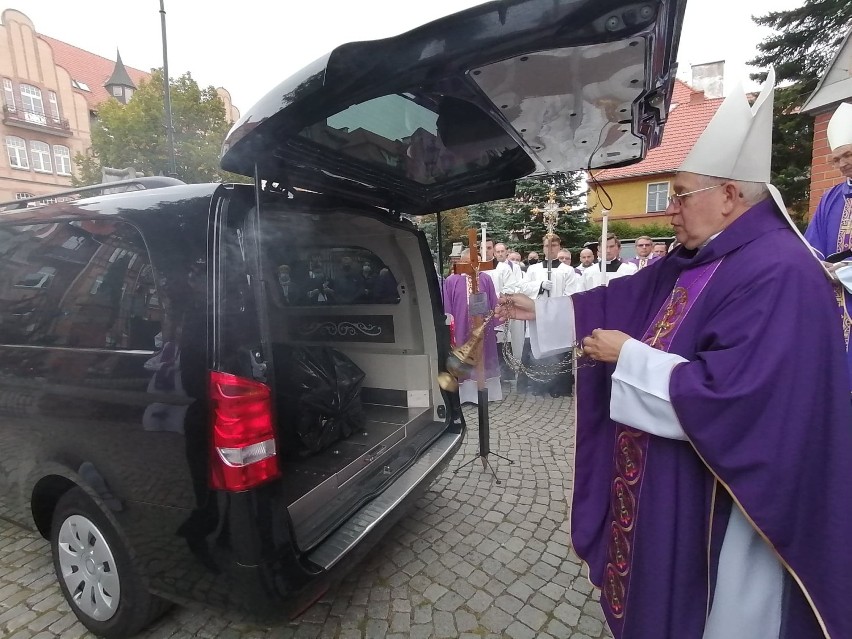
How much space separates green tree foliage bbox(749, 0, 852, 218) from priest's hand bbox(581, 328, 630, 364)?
61.5 feet

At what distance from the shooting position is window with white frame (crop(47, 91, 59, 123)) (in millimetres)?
28047

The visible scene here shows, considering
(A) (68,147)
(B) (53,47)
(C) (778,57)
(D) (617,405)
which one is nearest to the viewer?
(D) (617,405)

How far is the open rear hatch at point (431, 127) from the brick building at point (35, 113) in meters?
28.2

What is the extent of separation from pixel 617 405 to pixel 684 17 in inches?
44.6

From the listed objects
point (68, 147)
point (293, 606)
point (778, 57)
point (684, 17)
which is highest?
point (68, 147)

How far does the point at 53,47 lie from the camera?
31.2m

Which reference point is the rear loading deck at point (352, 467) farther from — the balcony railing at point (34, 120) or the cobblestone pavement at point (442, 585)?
the balcony railing at point (34, 120)

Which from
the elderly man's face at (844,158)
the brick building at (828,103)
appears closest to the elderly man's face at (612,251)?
the brick building at (828,103)

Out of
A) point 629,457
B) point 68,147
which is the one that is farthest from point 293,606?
point 68,147

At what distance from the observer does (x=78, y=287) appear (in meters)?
2.07

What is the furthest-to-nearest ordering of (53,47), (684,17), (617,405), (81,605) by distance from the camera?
(53,47) < (81,605) < (617,405) < (684,17)

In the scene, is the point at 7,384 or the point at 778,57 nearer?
the point at 7,384

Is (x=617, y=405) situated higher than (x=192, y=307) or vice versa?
(x=192, y=307)

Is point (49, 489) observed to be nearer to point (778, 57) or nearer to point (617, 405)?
point (617, 405)
